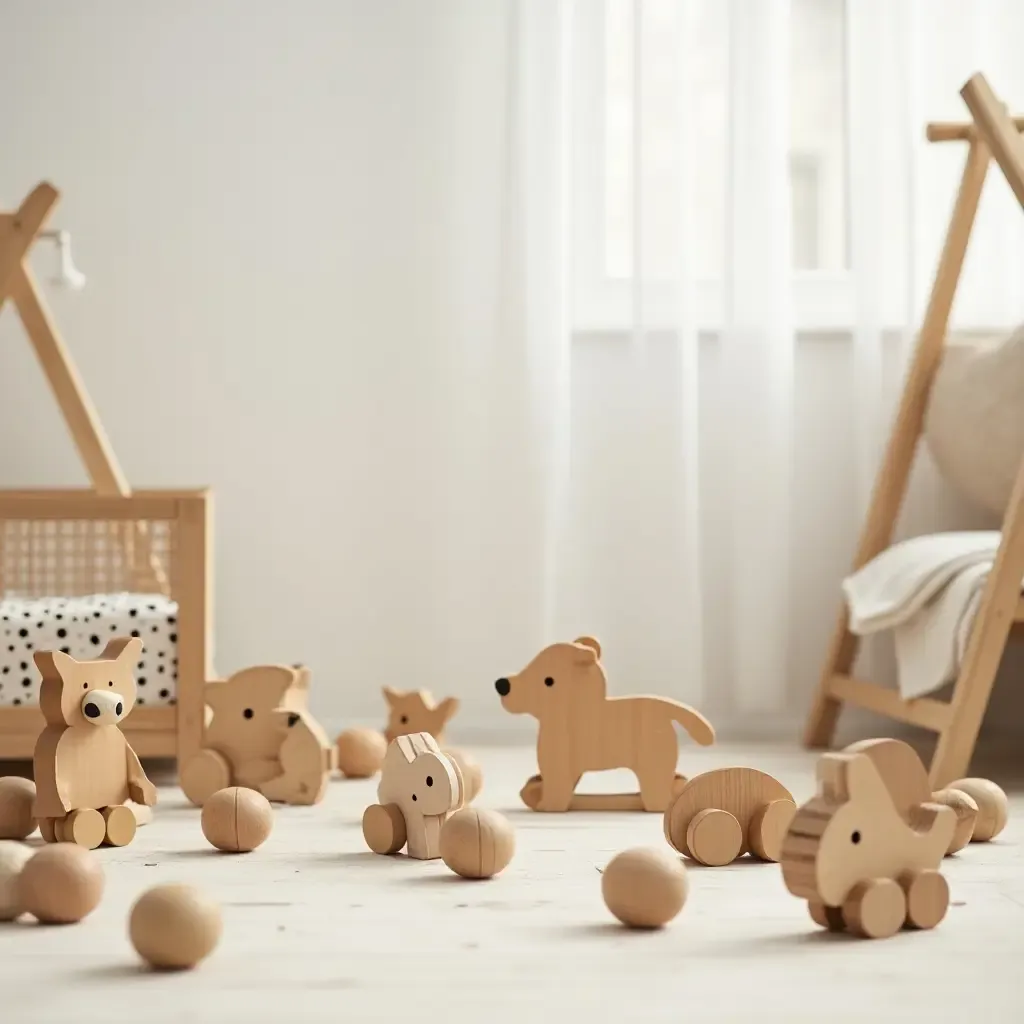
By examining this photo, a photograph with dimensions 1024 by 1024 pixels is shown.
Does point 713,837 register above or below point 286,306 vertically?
below

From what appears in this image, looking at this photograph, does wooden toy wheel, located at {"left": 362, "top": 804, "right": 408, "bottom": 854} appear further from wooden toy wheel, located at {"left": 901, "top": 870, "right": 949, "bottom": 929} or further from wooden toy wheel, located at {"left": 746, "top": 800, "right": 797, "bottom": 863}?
wooden toy wheel, located at {"left": 901, "top": 870, "right": 949, "bottom": 929}

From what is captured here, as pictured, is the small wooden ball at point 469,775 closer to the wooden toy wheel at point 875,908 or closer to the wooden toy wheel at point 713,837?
the wooden toy wheel at point 713,837

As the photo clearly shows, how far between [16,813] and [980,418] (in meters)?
1.38

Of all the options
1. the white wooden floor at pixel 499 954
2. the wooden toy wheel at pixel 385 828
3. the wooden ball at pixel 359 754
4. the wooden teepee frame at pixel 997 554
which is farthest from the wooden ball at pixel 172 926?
the wooden teepee frame at pixel 997 554

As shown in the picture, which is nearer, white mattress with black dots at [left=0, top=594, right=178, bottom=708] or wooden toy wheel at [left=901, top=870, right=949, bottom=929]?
wooden toy wheel at [left=901, top=870, right=949, bottom=929]

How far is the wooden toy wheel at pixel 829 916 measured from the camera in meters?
1.07

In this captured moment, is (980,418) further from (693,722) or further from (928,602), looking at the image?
(693,722)

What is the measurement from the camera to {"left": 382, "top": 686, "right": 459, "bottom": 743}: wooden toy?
190 cm

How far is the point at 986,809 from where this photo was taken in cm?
142

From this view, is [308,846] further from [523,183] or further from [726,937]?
[523,183]

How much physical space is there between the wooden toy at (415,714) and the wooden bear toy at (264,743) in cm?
23

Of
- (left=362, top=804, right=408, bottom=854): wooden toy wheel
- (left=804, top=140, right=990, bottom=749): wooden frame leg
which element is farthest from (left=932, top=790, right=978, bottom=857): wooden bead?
(left=804, top=140, right=990, bottom=749): wooden frame leg

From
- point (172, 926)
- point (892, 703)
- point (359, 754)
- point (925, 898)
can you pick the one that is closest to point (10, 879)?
point (172, 926)

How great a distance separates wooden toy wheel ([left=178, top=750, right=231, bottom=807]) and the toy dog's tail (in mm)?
520
